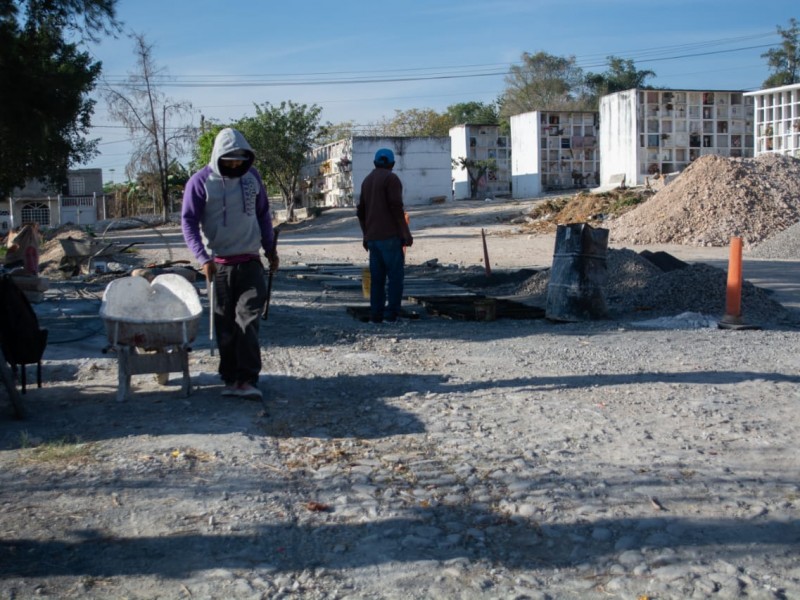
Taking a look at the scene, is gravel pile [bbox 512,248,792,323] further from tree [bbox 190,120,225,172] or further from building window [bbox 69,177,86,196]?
building window [bbox 69,177,86,196]

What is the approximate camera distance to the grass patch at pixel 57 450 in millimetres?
4805

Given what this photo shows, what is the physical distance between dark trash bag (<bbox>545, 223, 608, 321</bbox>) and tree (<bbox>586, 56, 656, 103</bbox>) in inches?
2956

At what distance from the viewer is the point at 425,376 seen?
23.0 ft

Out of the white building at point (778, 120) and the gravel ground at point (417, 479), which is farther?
the white building at point (778, 120)

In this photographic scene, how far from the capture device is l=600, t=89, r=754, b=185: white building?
41.8 m

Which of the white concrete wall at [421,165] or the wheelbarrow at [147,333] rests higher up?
the white concrete wall at [421,165]

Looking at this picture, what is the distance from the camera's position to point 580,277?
33.7 ft

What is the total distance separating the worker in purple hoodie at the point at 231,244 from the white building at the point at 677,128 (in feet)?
123

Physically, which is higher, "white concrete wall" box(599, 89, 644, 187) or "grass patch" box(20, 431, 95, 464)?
"white concrete wall" box(599, 89, 644, 187)

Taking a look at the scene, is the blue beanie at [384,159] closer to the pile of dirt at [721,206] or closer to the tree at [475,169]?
the pile of dirt at [721,206]

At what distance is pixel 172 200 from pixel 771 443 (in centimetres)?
7619

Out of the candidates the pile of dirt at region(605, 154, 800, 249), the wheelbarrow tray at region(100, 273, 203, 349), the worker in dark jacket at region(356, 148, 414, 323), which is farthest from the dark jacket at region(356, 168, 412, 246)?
the pile of dirt at region(605, 154, 800, 249)

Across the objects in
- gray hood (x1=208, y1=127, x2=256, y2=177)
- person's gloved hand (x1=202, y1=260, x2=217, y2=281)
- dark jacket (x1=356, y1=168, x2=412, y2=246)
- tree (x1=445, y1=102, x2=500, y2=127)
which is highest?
tree (x1=445, y1=102, x2=500, y2=127)

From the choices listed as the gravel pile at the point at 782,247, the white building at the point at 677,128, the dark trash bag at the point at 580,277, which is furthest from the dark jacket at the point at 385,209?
the white building at the point at 677,128
